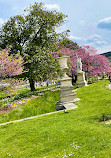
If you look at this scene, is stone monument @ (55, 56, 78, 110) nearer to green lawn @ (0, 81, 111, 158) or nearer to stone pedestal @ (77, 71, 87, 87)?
green lawn @ (0, 81, 111, 158)

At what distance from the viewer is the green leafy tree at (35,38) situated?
711 inches

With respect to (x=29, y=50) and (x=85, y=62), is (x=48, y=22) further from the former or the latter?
(x=85, y=62)

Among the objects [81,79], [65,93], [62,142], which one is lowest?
[62,142]

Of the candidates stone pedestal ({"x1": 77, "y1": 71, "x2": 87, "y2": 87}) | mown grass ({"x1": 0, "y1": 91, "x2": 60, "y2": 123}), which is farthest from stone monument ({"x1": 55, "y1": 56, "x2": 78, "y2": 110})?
stone pedestal ({"x1": 77, "y1": 71, "x2": 87, "y2": 87})

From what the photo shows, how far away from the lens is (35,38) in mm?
19781

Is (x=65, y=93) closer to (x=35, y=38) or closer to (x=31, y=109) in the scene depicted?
(x=31, y=109)

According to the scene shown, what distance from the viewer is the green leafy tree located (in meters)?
18.0

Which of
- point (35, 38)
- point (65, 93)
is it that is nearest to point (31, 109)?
point (65, 93)

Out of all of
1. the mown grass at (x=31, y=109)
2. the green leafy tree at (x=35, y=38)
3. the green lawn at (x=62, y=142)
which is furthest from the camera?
the green leafy tree at (x=35, y=38)

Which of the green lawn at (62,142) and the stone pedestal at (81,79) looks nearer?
the green lawn at (62,142)

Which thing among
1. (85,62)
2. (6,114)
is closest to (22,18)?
(6,114)

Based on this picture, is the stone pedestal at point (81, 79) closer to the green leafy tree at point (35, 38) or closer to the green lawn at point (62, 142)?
the green leafy tree at point (35, 38)

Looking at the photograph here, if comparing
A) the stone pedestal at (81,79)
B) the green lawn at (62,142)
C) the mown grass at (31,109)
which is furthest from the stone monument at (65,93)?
the stone pedestal at (81,79)

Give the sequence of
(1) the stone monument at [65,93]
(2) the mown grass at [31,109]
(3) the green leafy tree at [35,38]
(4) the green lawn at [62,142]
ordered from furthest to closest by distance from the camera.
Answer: (3) the green leafy tree at [35,38]
(1) the stone monument at [65,93]
(2) the mown grass at [31,109]
(4) the green lawn at [62,142]
